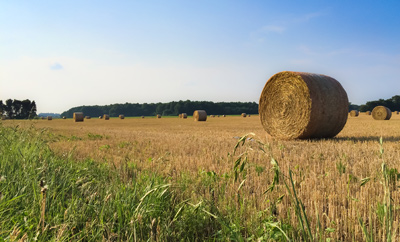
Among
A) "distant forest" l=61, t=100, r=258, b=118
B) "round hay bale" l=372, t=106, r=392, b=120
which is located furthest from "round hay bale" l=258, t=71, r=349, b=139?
"distant forest" l=61, t=100, r=258, b=118

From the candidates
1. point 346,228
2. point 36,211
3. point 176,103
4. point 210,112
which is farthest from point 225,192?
point 176,103

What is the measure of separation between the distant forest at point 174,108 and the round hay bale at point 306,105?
88308mm

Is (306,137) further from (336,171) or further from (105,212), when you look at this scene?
(105,212)

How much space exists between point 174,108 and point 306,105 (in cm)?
10406

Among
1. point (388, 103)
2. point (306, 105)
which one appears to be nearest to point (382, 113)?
point (306, 105)

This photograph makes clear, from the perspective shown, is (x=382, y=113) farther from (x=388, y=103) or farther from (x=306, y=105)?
(x=388, y=103)

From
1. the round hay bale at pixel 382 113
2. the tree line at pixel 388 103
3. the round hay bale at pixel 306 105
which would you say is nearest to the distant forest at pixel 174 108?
the tree line at pixel 388 103

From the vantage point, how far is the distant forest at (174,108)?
340 ft

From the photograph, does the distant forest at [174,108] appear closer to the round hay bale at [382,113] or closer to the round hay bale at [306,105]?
the round hay bale at [382,113]

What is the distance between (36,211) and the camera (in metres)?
3.18

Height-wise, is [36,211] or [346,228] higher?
[36,211]

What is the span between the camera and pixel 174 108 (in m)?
115

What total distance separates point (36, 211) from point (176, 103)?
114455 mm

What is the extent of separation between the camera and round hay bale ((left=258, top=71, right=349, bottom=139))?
11.4 meters
